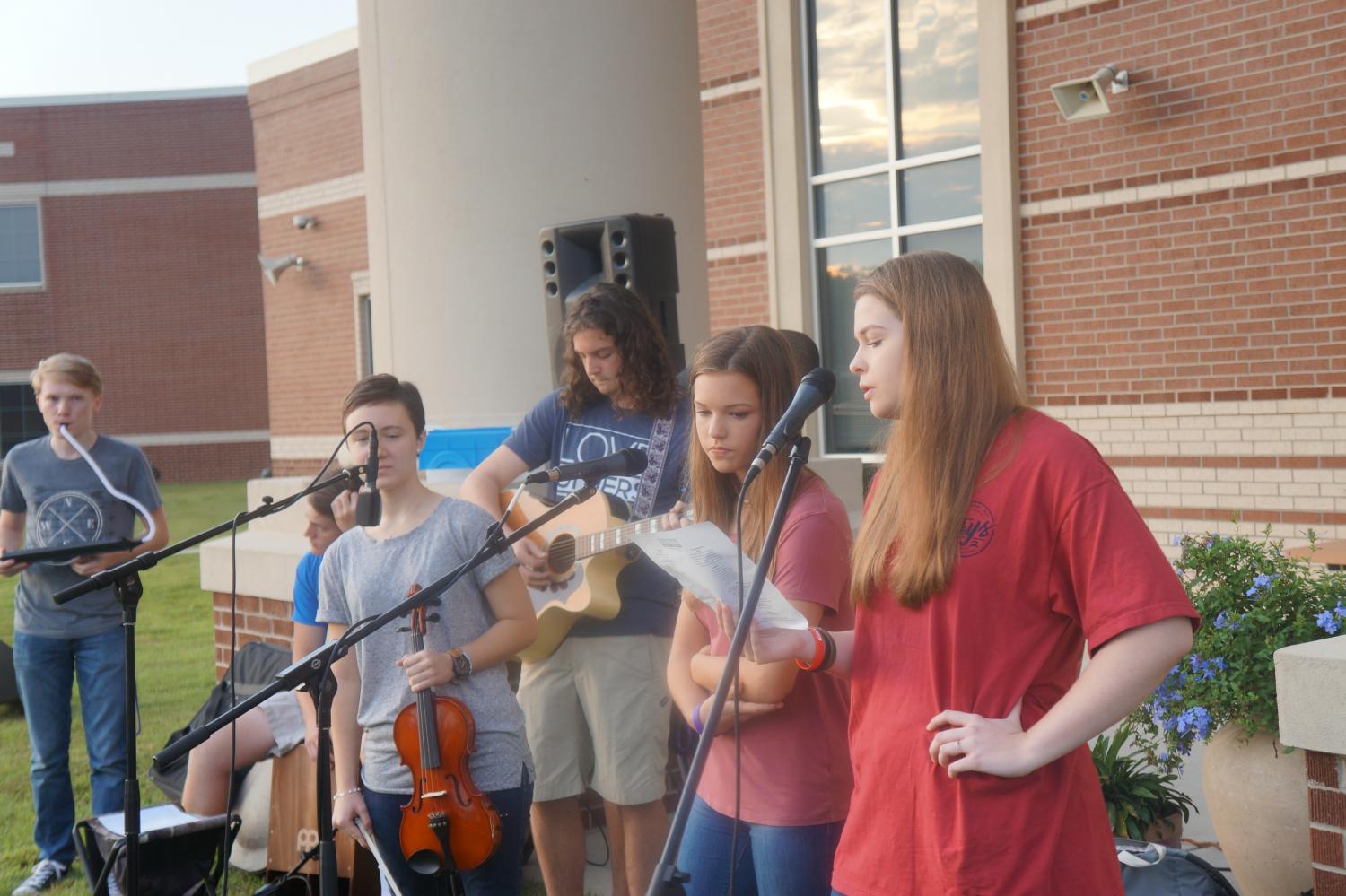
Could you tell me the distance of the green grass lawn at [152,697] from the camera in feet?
19.7

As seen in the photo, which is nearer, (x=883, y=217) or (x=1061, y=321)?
(x=1061, y=321)

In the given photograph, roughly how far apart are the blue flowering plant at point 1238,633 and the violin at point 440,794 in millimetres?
2096

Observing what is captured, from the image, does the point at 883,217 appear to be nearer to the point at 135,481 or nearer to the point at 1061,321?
the point at 1061,321

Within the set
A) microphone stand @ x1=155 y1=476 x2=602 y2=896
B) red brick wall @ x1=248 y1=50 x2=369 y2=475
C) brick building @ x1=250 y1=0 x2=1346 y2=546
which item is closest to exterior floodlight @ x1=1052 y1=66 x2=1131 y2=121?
brick building @ x1=250 y1=0 x2=1346 y2=546

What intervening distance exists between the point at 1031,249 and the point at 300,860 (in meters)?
7.16

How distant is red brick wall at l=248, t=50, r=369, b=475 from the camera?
2206 centimetres

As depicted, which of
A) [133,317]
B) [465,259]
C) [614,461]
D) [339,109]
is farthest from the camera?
[133,317]

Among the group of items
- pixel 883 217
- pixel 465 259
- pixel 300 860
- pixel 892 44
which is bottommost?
pixel 300 860

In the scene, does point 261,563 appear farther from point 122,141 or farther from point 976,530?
point 122,141

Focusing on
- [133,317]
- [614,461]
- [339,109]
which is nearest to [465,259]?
[614,461]

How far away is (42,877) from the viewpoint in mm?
5418

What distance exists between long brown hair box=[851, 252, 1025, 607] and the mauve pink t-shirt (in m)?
0.49

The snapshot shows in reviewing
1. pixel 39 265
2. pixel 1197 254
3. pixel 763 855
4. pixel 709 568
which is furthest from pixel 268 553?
pixel 39 265

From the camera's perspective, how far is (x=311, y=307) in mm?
22922
